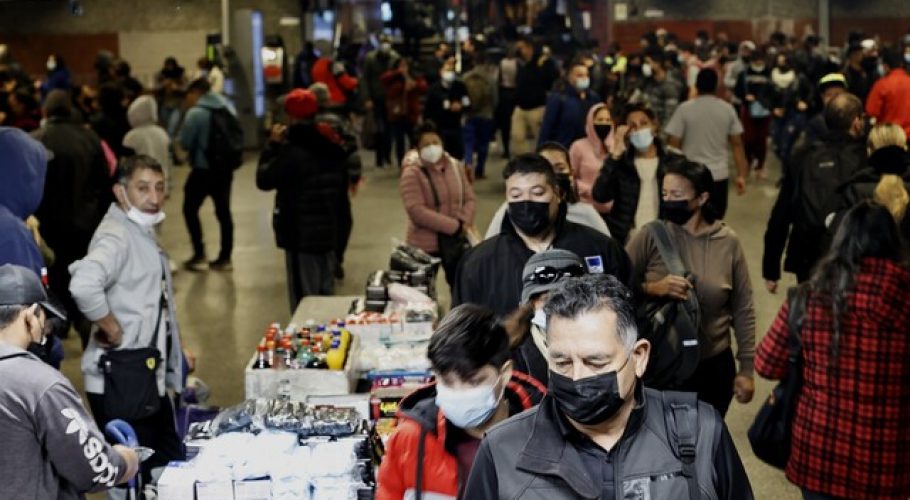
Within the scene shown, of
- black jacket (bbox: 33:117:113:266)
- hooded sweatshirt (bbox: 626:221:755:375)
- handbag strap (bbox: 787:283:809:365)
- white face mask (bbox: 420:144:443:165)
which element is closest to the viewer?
handbag strap (bbox: 787:283:809:365)

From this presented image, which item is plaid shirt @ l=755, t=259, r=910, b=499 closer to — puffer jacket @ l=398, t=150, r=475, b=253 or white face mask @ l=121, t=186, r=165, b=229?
white face mask @ l=121, t=186, r=165, b=229

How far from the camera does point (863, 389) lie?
525cm

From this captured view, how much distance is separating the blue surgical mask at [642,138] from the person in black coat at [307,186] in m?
2.30

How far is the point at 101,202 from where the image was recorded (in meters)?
10.8

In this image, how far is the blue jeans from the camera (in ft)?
60.7

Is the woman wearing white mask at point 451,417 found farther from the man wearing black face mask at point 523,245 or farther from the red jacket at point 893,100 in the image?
the red jacket at point 893,100

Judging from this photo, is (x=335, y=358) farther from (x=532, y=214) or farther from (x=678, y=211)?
(x=678, y=211)

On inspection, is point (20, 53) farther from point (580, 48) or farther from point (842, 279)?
point (842, 279)

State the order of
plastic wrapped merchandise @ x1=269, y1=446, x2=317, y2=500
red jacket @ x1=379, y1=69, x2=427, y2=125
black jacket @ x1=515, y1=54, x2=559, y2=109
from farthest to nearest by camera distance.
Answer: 1. red jacket @ x1=379, y1=69, x2=427, y2=125
2. black jacket @ x1=515, y1=54, x2=559, y2=109
3. plastic wrapped merchandise @ x1=269, y1=446, x2=317, y2=500

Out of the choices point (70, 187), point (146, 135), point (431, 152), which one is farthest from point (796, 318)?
point (146, 135)

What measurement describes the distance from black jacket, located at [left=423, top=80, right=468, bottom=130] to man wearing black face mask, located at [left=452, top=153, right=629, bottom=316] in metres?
11.1

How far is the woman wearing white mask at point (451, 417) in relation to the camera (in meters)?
4.16

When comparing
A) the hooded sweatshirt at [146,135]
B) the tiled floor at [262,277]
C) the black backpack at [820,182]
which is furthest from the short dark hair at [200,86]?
the black backpack at [820,182]

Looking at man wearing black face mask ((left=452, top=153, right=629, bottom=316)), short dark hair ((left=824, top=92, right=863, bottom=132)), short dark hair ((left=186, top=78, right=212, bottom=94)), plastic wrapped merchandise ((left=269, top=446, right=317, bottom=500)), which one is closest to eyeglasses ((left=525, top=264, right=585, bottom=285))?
man wearing black face mask ((left=452, top=153, right=629, bottom=316))
